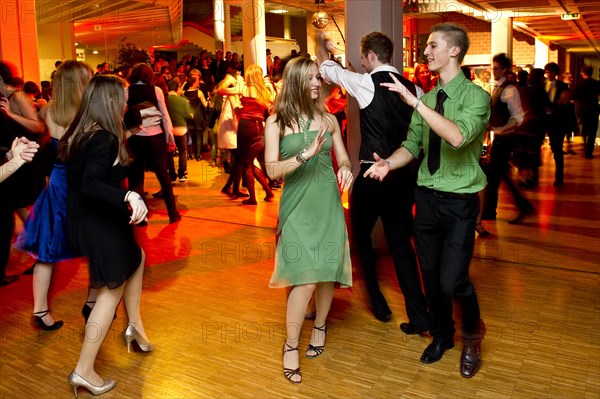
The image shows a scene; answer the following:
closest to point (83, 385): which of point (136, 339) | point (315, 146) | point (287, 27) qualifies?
point (136, 339)

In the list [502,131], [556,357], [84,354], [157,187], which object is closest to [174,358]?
[84,354]

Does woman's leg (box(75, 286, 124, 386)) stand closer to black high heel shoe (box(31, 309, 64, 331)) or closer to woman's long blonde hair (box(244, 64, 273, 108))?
black high heel shoe (box(31, 309, 64, 331))

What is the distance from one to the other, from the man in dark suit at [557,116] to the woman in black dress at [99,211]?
683cm

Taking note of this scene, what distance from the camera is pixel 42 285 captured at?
3438mm

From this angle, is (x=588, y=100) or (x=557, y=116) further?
(x=588, y=100)

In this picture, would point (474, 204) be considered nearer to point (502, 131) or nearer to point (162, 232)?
point (502, 131)

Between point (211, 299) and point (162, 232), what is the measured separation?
2.08 m

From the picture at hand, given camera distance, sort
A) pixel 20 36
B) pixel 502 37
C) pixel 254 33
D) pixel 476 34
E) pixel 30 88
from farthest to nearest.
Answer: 1. pixel 476 34
2. pixel 502 37
3. pixel 254 33
4. pixel 20 36
5. pixel 30 88

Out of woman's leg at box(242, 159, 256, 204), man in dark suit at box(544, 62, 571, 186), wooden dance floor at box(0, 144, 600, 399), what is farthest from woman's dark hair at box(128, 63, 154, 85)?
man in dark suit at box(544, 62, 571, 186)

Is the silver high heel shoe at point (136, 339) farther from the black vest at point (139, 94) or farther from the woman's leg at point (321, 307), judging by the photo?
the black vest at point (139, 94)

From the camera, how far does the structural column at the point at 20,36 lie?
7.76 m

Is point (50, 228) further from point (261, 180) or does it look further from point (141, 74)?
point (261, 180)

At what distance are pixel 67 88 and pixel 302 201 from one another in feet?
4.74

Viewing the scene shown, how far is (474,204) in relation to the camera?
2.75 metres
